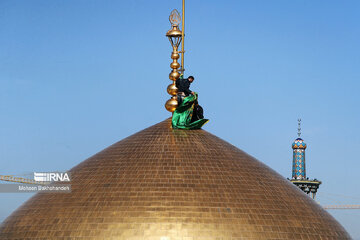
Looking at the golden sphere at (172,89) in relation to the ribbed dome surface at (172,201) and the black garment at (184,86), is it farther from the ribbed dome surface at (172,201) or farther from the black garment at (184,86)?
the ribbed dome surface at (172,201)

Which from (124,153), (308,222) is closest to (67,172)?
(124,153)

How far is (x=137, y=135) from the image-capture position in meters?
40.2

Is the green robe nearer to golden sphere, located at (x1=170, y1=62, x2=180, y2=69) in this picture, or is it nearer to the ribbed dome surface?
the ribbed dome surface

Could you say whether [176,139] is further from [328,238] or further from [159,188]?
[328,238]

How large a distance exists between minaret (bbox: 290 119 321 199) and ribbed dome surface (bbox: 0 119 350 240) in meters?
32.3

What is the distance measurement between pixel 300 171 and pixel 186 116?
112ft

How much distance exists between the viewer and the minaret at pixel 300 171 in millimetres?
71750

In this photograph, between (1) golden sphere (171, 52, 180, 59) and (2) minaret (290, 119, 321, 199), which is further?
(2) minaret (290, 119, 321, 199)

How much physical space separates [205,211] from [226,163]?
12.4 feet

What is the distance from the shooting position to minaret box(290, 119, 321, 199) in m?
71.8

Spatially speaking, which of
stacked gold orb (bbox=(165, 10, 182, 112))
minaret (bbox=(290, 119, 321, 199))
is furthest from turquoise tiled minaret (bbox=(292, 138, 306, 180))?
stacked gold orb (bbox=(165, 10, 182, 112))

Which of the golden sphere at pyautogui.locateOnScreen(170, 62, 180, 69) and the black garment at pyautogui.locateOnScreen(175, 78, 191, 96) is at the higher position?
the golden sphere at pyautogui.locateOnScreen(170, 62, 180, 69)

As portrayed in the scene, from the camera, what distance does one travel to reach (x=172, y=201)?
35.3 metres

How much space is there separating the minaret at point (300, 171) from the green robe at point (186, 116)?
31.9 m
